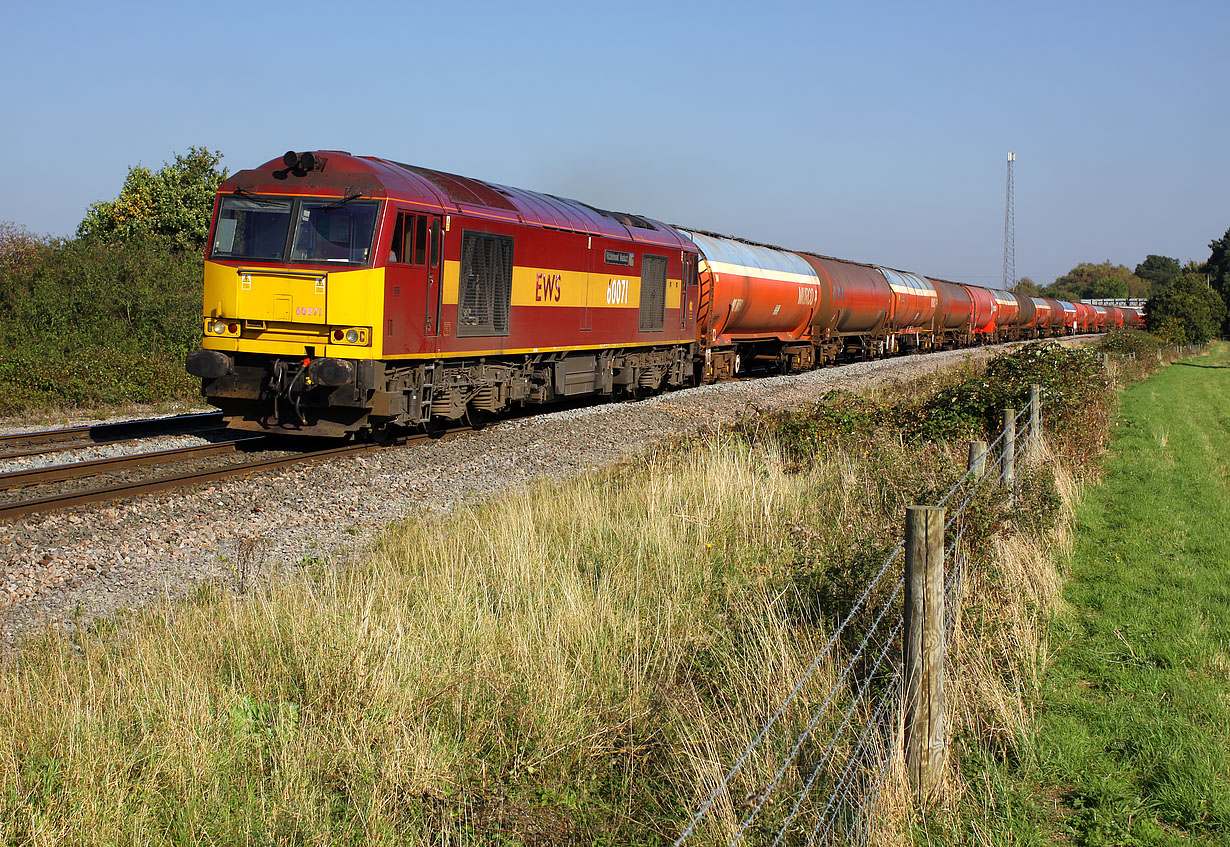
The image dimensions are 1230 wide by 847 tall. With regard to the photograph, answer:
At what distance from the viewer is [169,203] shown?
36156 millimetres

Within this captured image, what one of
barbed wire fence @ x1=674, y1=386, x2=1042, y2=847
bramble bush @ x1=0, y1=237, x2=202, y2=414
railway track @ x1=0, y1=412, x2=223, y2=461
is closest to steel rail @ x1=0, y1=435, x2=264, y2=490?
railway track @ x1=0, y1=412, x2=223, y2=461

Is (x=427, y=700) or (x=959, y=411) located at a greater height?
(x=959, y=411)

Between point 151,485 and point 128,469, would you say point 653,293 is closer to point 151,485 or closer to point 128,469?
point 128,469

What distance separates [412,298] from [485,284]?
73.6 inches

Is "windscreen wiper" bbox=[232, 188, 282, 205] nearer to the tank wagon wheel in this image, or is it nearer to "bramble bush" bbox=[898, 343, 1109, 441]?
the tank wagon wheel

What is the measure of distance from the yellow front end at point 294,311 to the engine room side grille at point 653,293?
8898 millimetres

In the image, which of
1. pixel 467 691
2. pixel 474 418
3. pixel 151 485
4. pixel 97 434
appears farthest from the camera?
pixel 474 418

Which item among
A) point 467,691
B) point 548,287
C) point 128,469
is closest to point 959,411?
point 548,287

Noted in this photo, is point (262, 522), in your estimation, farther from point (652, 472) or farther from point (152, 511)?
point (652, 472)

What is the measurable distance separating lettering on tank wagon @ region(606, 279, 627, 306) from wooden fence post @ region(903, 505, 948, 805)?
14.5 metres

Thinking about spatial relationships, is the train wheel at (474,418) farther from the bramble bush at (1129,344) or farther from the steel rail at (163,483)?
the bramble bush at (1129,344)

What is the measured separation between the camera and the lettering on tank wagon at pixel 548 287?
1552 centimetres

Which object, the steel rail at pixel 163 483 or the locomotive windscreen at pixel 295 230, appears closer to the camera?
the steel rail at pixel 163 483

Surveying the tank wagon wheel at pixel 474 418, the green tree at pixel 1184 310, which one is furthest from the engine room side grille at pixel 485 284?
the green tree at pixel 1184 310
